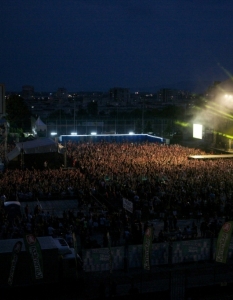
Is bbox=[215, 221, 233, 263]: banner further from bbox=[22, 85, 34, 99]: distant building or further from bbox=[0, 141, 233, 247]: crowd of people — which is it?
bbox=[22, 85, 34, 99]: distant building

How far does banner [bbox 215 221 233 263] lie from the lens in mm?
9391

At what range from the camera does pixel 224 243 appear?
9438 mm

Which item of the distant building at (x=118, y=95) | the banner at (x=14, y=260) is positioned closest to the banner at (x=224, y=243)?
the banner at (x=14, y=260)

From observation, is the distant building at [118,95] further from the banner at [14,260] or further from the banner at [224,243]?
the banner at [14,260]

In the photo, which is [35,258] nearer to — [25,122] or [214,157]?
[214,157]

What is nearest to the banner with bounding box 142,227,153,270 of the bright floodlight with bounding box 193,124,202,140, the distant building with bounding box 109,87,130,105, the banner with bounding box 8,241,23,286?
the banner with bounding box 8,241,23,286

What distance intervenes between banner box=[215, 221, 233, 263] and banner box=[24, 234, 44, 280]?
3911 millimetres

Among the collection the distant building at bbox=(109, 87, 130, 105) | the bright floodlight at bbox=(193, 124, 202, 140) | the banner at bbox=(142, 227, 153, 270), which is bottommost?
the banner at bbox=(142, 227, 153, 270)

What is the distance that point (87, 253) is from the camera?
375 inches

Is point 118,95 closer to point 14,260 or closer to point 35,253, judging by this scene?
point 35,253

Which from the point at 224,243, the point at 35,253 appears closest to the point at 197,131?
the point at 224,243

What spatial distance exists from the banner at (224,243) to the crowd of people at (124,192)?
8.52 feet

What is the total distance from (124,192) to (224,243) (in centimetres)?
793

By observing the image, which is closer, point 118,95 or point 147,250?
point 147,250
